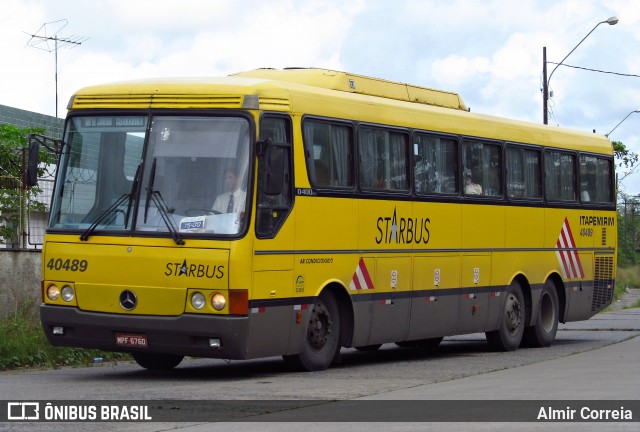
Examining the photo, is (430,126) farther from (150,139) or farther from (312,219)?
(150,139)

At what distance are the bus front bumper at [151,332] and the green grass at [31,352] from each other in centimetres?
240

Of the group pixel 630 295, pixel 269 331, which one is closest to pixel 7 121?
pixel 269 331

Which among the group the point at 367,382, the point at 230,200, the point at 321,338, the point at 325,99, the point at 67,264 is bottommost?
the point at 367,382

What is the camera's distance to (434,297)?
62.7 ft

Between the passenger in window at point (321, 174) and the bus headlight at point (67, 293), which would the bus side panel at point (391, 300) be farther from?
the bus headlight at point (67, 293)

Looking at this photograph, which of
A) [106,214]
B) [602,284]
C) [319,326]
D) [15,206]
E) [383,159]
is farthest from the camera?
[602,284]

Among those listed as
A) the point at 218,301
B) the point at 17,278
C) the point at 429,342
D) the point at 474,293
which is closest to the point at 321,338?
the point at 218,301

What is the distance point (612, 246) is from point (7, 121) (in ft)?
55.3

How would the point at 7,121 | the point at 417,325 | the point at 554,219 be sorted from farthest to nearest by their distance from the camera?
the point at 7,121 → the point at 554,219 → the point at 417,325

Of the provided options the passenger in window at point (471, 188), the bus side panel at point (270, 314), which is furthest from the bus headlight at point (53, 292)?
the passenger in window at point (471, 188)

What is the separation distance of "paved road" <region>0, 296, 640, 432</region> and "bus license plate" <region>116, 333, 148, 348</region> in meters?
0.41

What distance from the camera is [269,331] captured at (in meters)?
15.3

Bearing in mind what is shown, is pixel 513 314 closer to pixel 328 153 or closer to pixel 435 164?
pixel 435 164

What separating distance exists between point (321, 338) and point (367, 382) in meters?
1.42
